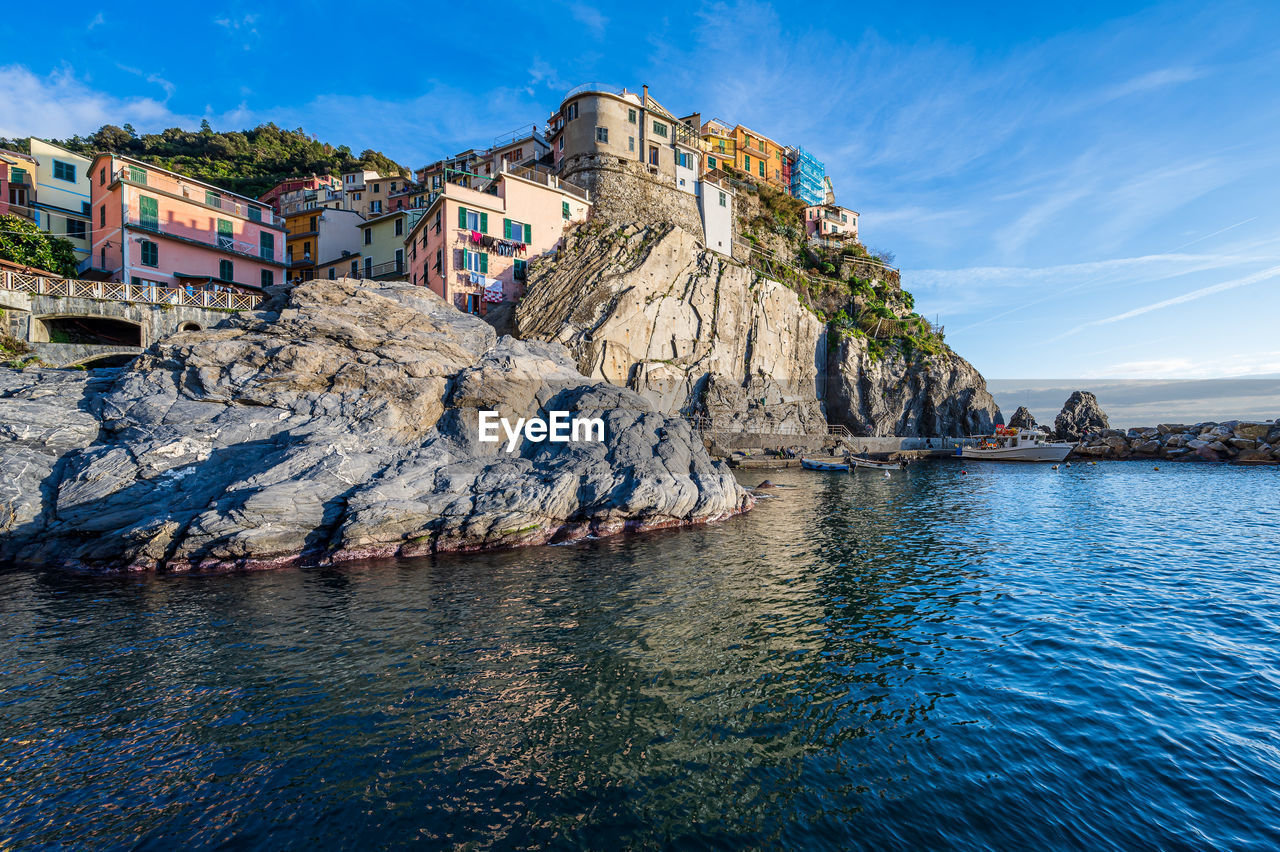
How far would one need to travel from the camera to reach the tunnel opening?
1422 inches

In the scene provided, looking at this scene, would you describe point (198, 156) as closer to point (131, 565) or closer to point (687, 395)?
point (687, 395)

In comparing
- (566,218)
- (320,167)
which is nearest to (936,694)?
(566,218)

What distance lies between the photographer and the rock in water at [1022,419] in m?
77.1

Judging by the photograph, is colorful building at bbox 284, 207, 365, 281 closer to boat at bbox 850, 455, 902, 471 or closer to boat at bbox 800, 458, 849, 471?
boat at bbox 800, 458, 849, 471

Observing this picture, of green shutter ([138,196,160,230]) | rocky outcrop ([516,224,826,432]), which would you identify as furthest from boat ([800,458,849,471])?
green shutter ([138,196,160,230])

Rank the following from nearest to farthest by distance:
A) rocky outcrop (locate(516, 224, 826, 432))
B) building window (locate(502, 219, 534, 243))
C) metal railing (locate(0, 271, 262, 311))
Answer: metal railing (locate(0, 271, 262, 311)), building window (locate(502, 219, 534, 243)), rocky outcrop (locate(516, 224, 826, 432))

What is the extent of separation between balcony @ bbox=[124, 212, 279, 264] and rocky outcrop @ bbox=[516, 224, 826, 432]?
24.5m

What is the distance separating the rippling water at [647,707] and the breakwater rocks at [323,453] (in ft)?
7.22

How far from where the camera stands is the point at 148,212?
4238 centimetres

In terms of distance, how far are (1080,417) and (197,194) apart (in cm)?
10758

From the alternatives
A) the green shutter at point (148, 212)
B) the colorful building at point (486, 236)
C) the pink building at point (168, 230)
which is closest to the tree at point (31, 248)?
the pink building at point (168, 230)

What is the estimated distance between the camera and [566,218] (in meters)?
54.6

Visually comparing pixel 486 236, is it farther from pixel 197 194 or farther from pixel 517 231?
pixel 197 194

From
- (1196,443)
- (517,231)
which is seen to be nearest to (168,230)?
(517,231)
